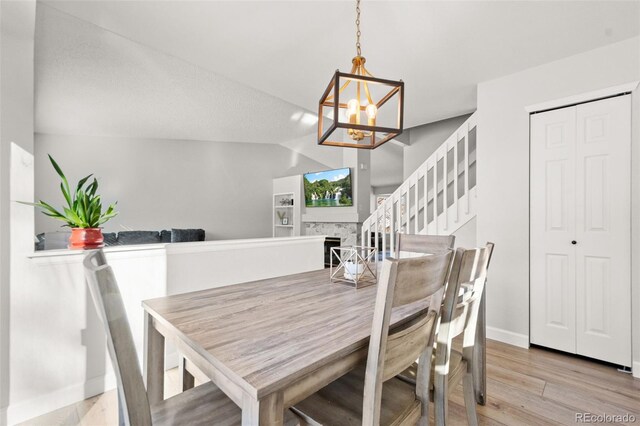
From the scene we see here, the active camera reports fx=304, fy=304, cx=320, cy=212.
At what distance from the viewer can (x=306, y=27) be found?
2283 millimetres

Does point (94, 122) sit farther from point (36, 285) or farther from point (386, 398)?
point (386, 398)

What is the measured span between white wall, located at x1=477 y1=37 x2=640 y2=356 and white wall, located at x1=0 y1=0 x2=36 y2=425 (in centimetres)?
349

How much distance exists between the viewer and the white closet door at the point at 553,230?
2480mm

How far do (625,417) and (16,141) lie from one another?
12.3 ft

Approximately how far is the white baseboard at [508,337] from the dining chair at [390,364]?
210 cm

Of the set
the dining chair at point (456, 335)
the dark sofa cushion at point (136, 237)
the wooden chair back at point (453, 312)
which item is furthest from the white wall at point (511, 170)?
the dark sofa cushion at point (136, 237)

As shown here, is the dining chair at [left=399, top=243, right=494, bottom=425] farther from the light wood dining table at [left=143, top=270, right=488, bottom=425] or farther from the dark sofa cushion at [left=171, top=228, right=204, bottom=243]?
the dark sofa cushion at [left=171, top=228, right=204, bottom=243]

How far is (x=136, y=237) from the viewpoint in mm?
4660

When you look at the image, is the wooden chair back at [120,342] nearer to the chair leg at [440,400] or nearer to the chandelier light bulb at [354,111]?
the chair leg at [440,400]

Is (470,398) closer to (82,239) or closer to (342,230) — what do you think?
(82,239)

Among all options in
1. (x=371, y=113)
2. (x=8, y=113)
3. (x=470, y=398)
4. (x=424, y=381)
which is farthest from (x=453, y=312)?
→ (x=8, y=113)

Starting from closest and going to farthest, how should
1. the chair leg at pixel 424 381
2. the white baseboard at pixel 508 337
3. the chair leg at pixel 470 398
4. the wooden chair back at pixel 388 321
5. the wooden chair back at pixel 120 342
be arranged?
the wooden chair back at pixel 120 342 < the wooden chair back at pixel 388 321 < the chair leg at pixel 424 381 < the chair leg at pixel 470 398 < the white baseboard at pixel 508 337

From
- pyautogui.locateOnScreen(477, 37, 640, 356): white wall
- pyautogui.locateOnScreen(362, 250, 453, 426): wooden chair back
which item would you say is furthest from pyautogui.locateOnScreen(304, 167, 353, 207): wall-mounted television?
pyautogui.locateOnScreen(362, 250, 453, 426): wooden chair back

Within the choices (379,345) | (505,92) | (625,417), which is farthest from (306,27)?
(625,417)
